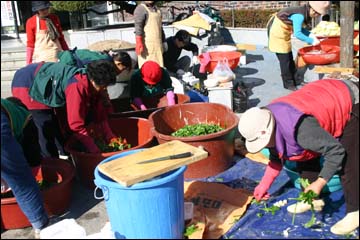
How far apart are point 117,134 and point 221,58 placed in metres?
2.65

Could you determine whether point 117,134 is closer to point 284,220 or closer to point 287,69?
point 284,220

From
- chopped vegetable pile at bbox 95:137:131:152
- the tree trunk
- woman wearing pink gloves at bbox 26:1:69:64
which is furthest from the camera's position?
the tree trunk

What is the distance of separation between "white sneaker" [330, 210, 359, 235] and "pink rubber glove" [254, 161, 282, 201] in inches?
21.4

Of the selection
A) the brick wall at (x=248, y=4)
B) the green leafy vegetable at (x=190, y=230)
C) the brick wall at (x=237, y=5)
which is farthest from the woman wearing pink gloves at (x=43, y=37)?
the brick wall at (x=248, y=4)

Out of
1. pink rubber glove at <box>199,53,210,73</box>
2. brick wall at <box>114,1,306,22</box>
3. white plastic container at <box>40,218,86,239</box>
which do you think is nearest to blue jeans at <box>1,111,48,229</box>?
white plastic container at <box>40,218,86,239</box>

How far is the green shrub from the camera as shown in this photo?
12.1 m

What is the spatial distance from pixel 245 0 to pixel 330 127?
13.6 metres

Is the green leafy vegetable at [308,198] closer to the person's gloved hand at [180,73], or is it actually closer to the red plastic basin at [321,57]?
the red plastic basin at [321,57]

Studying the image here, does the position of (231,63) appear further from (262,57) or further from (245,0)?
(245,0)

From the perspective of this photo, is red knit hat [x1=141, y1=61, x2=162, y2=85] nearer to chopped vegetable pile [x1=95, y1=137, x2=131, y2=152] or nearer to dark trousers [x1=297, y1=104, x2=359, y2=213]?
chopped vegetable pile [x1=95, y1=137, x2=131, y2=152]

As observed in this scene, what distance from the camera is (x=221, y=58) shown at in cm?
633

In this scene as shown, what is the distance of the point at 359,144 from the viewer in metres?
2.65

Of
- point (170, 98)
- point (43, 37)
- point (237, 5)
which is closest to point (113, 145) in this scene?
point (170, 98)

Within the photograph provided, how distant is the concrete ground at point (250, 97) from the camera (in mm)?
3154
